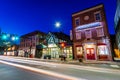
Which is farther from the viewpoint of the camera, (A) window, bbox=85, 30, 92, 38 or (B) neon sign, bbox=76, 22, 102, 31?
(A) window, bbox=85, 30, 92, 38

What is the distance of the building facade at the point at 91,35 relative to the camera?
22.1 meters

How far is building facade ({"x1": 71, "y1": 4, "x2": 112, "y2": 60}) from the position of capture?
22.1 m

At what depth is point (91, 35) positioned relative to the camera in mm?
23781

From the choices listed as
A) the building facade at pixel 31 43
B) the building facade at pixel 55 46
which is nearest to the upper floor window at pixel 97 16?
the building facade at pixel 55 46

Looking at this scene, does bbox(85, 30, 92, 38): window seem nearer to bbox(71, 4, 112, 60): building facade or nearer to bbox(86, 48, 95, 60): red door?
bbox(71, 4, 112, 60): building facade

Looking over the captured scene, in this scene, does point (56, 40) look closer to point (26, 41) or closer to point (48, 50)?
point (48, 50)

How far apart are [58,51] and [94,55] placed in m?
10.6

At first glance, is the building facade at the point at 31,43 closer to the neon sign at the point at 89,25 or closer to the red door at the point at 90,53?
the neon sign at the point at 89,25

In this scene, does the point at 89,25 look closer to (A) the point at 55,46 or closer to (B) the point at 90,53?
(B) the point at 90,53

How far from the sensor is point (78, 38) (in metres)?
25.7

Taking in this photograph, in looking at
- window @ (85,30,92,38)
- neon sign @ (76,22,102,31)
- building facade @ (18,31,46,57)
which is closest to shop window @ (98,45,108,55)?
window @ (85,30,92,38)

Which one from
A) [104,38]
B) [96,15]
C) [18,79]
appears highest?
[96,15]

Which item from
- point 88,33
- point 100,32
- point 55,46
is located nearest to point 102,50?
point 100,32

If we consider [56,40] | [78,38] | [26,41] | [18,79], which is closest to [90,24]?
[78,38]
